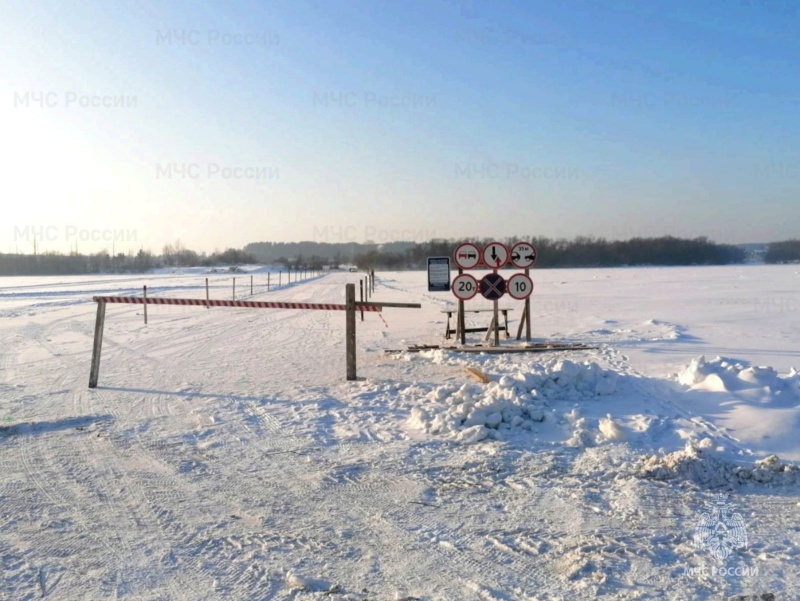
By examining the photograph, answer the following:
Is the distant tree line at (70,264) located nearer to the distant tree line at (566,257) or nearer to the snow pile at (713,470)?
the distant tree line at (566,257)

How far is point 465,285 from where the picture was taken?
41.0 feet

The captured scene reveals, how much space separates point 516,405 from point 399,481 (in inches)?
88.7

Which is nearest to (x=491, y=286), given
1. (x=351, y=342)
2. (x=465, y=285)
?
(x=465, y=285)

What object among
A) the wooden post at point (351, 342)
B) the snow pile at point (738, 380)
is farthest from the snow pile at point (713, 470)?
the wooden post at point (351, 342)

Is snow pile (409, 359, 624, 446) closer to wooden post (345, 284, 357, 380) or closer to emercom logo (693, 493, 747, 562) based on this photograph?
emercom logo (693, 493, 747, 562)

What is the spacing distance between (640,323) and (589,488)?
44.9 ft

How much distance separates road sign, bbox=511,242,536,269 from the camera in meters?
13.1

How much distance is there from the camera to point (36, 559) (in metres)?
4.03

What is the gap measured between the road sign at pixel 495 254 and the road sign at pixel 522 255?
1.65 feet

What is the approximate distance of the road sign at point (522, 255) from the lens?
43.0 ft

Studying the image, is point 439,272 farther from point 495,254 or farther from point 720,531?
point 720,531

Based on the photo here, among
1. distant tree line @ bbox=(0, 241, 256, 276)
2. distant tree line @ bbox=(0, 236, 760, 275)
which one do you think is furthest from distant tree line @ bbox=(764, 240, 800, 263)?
distant tree line @ bbox=(0, 241, 256, 276)

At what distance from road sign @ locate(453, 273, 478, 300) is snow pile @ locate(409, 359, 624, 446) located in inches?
154

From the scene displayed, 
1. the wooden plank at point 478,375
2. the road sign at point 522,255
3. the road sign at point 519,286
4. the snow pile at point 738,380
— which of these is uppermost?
the road sign at point 522,255
